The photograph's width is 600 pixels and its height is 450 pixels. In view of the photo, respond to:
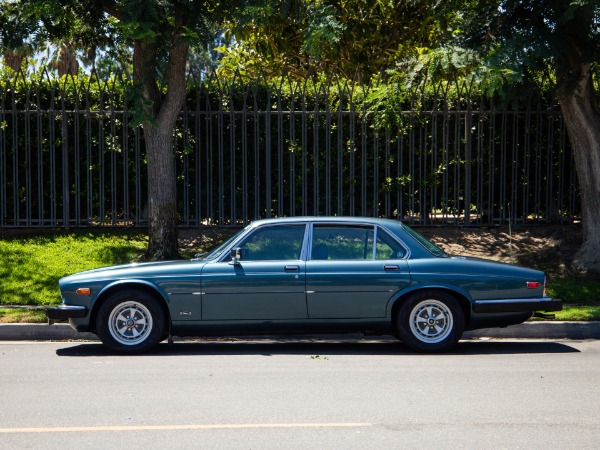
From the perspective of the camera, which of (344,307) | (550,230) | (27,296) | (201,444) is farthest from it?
(550,230)

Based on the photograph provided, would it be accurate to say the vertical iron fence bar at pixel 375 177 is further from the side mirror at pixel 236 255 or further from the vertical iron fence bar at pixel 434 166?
the side mirror at pixel 236 255

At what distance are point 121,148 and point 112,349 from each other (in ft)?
25.3

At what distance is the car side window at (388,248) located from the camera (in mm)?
9617

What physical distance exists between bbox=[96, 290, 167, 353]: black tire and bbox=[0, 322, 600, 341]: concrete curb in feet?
4.53

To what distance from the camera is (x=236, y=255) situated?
9414 millimetres

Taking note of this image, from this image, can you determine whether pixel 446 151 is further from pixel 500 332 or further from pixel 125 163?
pixel 500 332

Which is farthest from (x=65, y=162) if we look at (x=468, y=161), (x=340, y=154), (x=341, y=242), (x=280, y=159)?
(x=341, y=242)

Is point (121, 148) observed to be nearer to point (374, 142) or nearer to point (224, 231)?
point (224, 231)

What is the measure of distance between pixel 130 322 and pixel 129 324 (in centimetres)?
3

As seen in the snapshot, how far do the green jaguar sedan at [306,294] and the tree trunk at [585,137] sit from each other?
525 cm

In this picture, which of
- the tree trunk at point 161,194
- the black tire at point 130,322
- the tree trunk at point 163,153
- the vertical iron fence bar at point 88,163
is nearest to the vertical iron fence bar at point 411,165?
the tree trunk at point 163,153

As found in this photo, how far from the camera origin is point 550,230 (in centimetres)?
1631

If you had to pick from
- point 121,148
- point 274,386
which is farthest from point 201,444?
point 121,148

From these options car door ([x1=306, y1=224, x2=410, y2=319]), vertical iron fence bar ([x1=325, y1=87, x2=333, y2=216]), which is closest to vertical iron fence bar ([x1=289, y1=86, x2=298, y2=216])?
vertical iron fence bar ([x1=325, y1=87, x2=333, y2=216])
